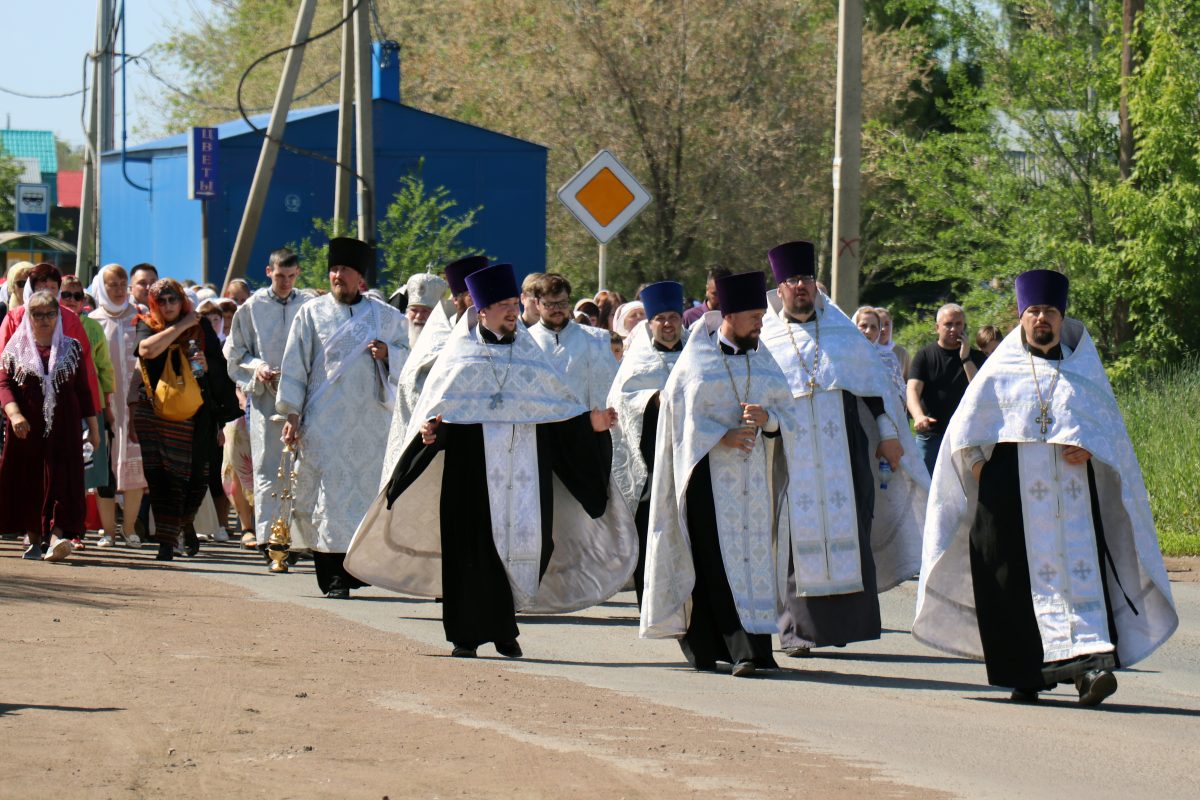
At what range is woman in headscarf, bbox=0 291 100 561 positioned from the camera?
14.6m

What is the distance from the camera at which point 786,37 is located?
4056 centimetres

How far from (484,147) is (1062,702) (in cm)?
2665

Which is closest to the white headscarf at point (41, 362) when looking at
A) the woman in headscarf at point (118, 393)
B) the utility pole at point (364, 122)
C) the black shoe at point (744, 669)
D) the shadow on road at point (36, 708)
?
the woman in headscarf at point (118, 393)

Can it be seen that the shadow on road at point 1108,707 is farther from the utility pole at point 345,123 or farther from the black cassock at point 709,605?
the utility pole at point 345,123

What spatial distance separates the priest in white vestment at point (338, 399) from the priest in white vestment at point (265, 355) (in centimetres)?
107

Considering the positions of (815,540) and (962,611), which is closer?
(962,611)

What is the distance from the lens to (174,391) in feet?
50.0

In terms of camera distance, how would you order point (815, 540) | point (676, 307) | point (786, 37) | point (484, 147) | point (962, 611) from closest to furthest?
point (962, 611) → point (815, 540) → point (676, 307) → point (484, 147) → point (786, 37)

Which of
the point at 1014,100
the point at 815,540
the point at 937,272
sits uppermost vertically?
the point at 1014,100

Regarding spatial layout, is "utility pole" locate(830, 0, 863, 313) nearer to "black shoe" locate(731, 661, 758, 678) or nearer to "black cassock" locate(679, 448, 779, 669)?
"black cassock" locate(679, 448, 779, 669)

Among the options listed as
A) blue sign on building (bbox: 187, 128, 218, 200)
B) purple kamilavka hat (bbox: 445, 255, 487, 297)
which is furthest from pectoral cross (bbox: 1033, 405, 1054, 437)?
blue sign on building (bbox: 187, 128, 218, 200)

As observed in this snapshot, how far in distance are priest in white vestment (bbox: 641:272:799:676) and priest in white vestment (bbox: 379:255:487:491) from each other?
1.79m

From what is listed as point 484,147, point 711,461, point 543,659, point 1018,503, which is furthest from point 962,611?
point 484,147

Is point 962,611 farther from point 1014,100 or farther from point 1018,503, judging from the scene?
point 1014,100
